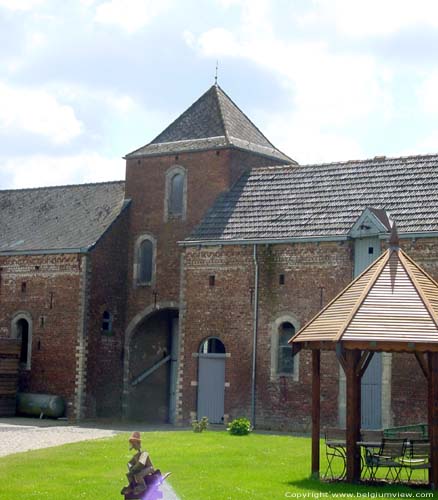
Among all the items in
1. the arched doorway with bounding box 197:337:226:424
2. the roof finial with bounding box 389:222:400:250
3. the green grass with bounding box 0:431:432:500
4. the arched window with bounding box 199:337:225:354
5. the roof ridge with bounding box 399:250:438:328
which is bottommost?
the green grass with bounding box 0:431:432:500

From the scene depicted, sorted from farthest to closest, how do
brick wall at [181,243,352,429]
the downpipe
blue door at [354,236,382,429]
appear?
the downpipe < brick wall at [181,243,352,429] < blue door at [354,236,382,429]

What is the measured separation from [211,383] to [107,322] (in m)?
5.63

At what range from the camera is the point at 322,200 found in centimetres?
3488

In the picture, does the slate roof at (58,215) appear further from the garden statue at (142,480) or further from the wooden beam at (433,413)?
the garden statue at (142,480)

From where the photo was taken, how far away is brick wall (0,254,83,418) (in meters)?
38.0

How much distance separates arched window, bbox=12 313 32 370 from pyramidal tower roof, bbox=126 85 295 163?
7400 millimetres

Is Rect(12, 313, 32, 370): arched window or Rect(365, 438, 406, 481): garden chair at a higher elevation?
Rect(12, 313, 32, 370): arched window

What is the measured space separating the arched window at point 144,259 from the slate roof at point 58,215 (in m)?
1.45

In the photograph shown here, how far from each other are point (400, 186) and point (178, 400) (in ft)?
34.0

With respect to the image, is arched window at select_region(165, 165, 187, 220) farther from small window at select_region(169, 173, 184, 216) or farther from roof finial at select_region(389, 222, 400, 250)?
roof finial at select_region(389, 222, 400, 250)

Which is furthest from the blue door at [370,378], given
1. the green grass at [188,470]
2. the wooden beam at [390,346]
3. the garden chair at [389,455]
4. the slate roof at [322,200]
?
the wooden beam at [390,346]

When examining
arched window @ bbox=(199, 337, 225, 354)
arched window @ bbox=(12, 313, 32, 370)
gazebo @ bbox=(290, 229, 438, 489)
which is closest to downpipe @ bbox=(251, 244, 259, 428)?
arched window @ bbox=(199, 337, 225, 354)

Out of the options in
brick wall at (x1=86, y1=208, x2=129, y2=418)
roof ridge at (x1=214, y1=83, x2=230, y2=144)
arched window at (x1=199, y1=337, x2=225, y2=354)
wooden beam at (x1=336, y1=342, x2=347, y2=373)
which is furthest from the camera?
roof ridge at (x1=214, y1=83, x2=230, y2=144)

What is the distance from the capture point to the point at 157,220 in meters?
39.4
